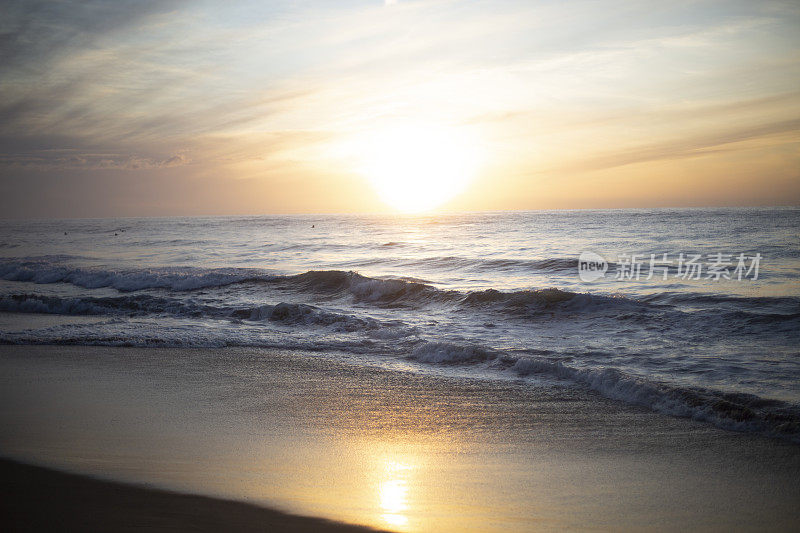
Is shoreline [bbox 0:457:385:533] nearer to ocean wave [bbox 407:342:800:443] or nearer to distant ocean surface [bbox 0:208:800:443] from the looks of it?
ocean wave [bbox 407:342:800:443]

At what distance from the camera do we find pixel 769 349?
8.92m

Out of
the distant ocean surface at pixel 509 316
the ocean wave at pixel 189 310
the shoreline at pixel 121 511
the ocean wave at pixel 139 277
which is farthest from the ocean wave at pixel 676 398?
the ocean wave at pixel 139 277

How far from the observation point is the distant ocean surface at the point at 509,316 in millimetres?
7559

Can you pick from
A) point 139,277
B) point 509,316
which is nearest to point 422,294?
point 509,316

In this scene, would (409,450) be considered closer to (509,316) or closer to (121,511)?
(121,511)

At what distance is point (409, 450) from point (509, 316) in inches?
340

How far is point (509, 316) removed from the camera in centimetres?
1335

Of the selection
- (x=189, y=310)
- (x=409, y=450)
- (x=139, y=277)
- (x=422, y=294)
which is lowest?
(x=409, y=450)

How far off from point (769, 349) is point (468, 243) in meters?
26.6

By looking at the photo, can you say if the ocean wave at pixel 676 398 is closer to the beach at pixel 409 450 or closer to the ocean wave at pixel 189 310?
the beach at pixel 409 450

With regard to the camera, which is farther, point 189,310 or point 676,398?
point 189,310

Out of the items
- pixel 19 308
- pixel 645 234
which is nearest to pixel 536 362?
pixel 19 308

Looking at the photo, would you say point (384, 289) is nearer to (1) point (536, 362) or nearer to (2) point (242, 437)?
(1) point (536, 362)

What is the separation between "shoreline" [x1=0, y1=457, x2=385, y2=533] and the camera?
370 cm
